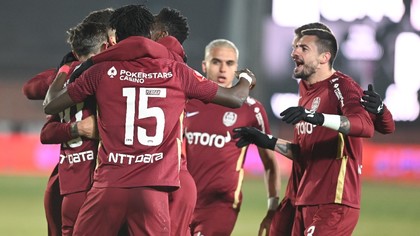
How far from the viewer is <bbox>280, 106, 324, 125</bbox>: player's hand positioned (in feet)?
18.4

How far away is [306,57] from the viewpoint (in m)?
6.27

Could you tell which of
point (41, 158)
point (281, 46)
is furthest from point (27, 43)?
point (281, 46)

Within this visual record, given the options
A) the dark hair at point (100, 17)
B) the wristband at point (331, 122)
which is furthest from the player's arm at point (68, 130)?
the wristband at point (331, 122)

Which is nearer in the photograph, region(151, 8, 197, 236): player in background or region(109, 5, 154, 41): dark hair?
region(109, 5, 154, 41): dark hair

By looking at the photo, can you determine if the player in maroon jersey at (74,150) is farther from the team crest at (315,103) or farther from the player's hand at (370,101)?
the player's hand at (370,101)

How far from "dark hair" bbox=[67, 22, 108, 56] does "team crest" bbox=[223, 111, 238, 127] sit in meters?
1.77

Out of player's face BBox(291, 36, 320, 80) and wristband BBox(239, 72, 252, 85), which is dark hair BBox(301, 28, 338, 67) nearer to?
player's face BBox(291, 36, 320, 80)

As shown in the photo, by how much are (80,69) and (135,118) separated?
0.51 m

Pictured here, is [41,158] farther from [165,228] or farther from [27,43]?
[165,228]

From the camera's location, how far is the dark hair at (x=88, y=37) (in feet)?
19.7

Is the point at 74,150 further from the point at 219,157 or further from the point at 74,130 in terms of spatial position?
the point at 219,157

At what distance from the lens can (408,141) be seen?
67.1ft

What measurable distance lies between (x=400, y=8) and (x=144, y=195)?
13.0 meters

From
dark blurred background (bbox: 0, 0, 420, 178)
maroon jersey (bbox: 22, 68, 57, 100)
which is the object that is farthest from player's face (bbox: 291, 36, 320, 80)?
dark blurred background (bbox: 0, 0, 420, 178)
